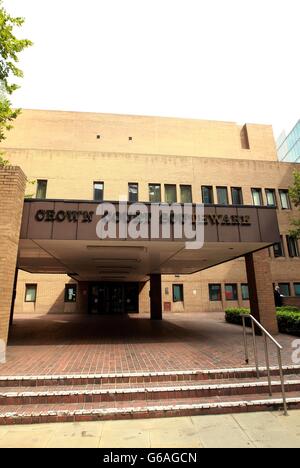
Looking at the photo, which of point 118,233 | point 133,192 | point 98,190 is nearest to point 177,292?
point 133,192

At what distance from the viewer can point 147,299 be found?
23.2 metres

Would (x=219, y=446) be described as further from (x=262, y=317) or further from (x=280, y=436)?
(x=262, y=317)

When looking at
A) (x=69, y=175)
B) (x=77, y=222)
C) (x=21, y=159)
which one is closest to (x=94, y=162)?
(x=69, y=175)

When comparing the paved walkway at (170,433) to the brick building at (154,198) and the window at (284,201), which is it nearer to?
the brick building at (154,198)

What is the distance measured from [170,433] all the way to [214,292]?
20007 mm

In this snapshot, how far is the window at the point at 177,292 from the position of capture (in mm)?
22484

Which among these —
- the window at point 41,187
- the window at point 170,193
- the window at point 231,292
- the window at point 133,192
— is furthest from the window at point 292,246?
the window at point 41,187

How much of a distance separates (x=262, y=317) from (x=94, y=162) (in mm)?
18311

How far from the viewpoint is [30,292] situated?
21.3 meters

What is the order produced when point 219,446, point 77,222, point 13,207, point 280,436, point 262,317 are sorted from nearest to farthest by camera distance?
point 219,446 → point 280,436 → point 13,207 → point 77,222 → point 262,317

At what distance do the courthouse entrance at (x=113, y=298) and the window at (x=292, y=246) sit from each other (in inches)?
554

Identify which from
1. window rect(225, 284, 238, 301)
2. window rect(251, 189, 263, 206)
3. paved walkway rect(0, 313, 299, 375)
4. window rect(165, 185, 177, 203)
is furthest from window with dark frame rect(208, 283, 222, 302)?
paved walkway rect(0, 313, 299, 375)

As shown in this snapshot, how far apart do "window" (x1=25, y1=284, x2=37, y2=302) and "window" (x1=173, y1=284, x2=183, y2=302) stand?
11.4m

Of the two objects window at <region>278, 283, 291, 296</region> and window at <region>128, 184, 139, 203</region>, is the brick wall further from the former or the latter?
window at <region>278, 283, 291, 296</region>
